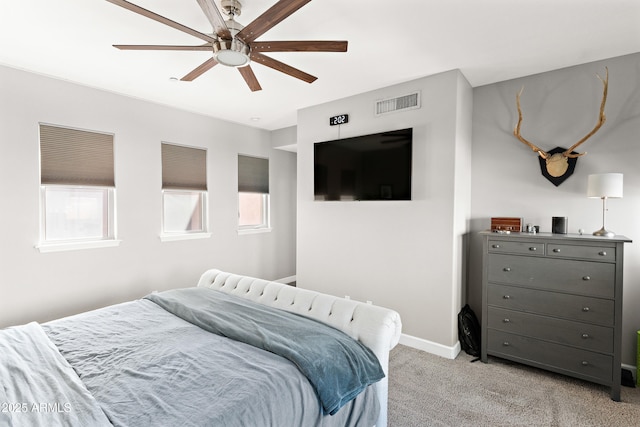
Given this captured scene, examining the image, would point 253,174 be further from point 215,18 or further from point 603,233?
point 603,233

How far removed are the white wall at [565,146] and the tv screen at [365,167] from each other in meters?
0.88

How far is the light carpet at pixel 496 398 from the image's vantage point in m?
2.11

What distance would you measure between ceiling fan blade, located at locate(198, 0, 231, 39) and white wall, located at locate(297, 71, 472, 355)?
6.70ft

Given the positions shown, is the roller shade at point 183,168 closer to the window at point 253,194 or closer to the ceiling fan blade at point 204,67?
the window at point 253,194

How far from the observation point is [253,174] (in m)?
5.09

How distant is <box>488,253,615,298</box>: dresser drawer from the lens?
238 cm

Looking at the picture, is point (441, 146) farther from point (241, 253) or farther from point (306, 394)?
point (241, 253)

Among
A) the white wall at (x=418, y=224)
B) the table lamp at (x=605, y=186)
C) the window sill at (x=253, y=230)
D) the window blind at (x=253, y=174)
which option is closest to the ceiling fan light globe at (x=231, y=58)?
the white wall at (x=418, y=224)

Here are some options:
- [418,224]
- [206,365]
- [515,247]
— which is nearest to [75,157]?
[206,365]

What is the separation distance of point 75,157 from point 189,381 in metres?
3.06

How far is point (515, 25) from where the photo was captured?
7.36ft

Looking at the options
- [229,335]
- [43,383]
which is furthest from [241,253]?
[43,383]

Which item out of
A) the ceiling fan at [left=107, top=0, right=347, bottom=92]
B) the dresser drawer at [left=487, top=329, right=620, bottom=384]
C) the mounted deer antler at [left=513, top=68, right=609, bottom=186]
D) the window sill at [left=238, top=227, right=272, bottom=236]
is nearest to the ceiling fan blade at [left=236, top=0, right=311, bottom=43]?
the ceiling fan at [left=107, top=0, right=347, bottom=92]

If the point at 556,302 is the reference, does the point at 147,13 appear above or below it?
above
